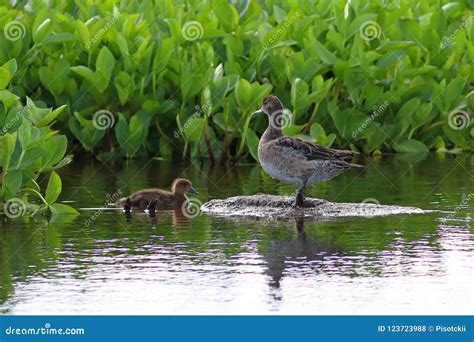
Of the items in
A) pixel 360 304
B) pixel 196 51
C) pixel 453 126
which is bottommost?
pixel 360 304

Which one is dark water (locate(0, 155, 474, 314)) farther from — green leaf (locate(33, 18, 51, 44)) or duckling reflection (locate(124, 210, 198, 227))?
green leaf (locate(33, 18, 51, 44))

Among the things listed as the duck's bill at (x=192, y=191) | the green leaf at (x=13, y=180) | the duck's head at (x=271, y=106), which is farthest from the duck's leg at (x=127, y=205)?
the duck's head at (x=271, y=106)

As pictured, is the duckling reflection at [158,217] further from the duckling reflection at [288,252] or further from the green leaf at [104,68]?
the green leaf at [104,68]

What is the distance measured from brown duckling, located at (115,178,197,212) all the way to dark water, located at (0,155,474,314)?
22 centimetres

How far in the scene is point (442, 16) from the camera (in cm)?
1894

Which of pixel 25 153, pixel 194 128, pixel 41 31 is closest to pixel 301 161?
pixel 25 153

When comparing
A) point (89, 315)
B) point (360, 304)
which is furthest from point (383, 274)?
point (89, 315)

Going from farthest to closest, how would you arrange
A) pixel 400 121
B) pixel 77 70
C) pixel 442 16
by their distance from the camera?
pixel 442 16 → pixel 400 121 → pixel 77 70

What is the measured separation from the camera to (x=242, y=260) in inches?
401

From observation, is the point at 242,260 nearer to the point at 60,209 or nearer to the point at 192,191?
the point at 60,209

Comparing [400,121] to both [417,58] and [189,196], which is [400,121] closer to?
[417,58]

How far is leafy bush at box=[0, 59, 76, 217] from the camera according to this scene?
39.2 ft

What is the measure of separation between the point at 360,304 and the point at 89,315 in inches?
67.8

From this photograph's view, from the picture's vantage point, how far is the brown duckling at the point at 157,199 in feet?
42.3
